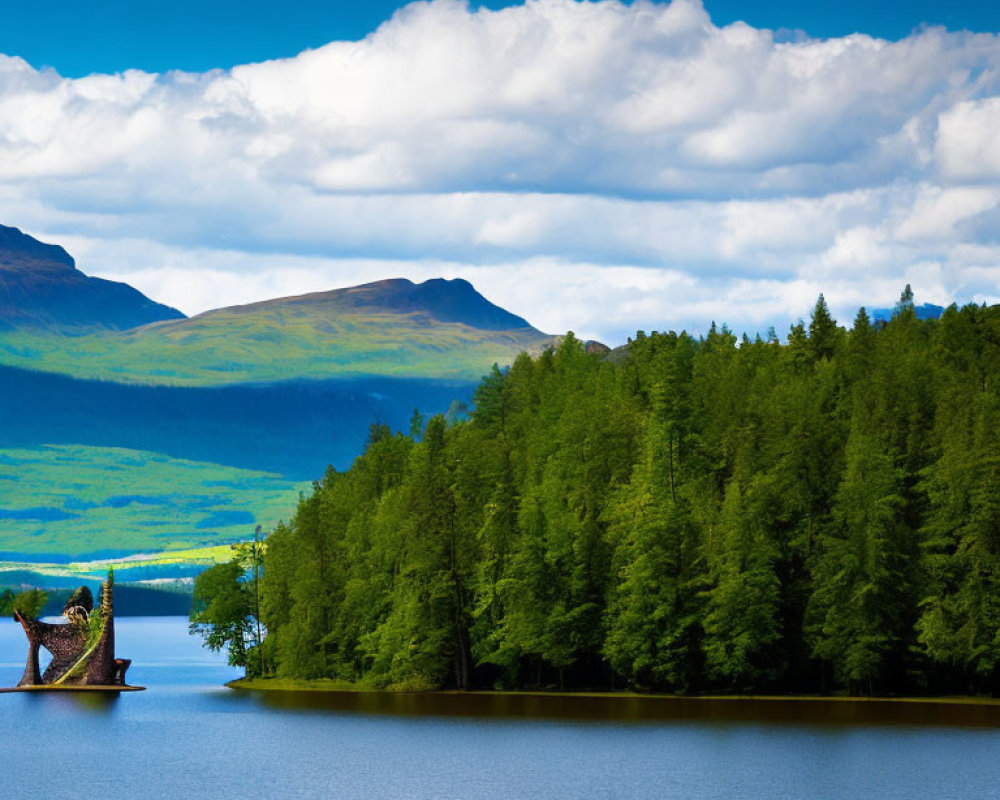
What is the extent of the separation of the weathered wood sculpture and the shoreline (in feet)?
56.7

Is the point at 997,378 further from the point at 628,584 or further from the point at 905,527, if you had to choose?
the point at 628,584

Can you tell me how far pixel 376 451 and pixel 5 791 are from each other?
92913 millimetres

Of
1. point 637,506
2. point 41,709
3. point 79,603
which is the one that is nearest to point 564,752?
point 637,506

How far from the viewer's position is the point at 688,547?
130375mm

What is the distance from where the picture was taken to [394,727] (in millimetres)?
111938

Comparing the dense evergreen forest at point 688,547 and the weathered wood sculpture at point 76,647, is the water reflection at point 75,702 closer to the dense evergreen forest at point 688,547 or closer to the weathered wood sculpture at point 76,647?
the weathered wood sculpture at point 76,647

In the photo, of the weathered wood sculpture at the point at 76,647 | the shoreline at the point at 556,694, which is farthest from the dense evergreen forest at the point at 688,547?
the weathered wood sculpture at the point at 76,647

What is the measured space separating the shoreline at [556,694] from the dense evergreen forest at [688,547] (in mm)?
1417

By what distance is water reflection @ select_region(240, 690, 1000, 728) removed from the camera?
110688 mm

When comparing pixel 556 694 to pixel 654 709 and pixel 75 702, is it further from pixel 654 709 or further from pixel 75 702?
pixel 75 702

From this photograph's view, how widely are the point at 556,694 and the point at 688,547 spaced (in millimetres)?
19618

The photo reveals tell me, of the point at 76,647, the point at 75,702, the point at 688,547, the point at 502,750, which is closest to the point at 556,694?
the point at 688,547

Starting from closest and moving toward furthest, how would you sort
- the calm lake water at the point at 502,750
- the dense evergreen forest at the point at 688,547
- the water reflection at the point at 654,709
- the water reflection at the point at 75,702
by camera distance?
1. the calm lake water at the point at 502,750
2. the water reflection at the point at 654,709
3. the dense evergreen forest at the point at 688,547
4. the water reflection at the point at 75,702

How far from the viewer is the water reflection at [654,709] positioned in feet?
363
